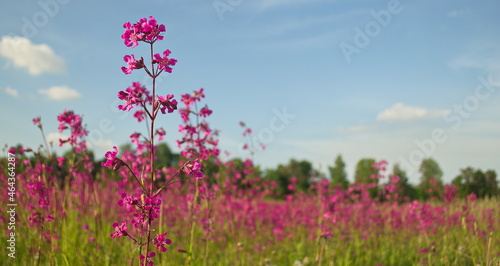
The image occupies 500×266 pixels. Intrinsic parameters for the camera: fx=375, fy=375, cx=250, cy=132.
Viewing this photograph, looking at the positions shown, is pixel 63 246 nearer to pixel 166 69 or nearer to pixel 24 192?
pixel 24 192

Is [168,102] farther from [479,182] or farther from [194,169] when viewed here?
[479,182]

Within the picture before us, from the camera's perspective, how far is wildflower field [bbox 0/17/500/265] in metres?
2.31

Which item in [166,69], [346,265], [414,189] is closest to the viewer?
[166,69]

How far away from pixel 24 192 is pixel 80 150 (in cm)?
137

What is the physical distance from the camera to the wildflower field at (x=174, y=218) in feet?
7.57

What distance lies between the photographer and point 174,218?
26.2ft

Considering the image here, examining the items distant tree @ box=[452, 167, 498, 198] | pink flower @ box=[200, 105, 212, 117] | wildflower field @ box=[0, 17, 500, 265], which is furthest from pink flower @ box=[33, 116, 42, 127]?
distant tree @ box=[452, 167, 498, 198]

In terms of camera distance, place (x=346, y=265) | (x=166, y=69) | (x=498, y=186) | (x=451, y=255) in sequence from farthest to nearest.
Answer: (x=498, y=186) → (x=451, y=255) → (x=346, y=265) → (x=166, y=69)

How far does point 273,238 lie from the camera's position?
827 cm

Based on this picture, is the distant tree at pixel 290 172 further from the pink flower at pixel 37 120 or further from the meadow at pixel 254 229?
the pink flower at pixel 37 120

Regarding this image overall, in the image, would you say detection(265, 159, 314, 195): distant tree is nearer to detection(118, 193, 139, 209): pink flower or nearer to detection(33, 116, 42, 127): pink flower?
detection(33, 116, 42, 127): pink flower

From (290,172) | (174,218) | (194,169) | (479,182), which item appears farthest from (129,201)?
(290,172)

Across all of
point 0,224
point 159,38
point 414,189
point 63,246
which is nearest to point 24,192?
point 0,224

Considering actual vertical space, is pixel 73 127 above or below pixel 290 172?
below
